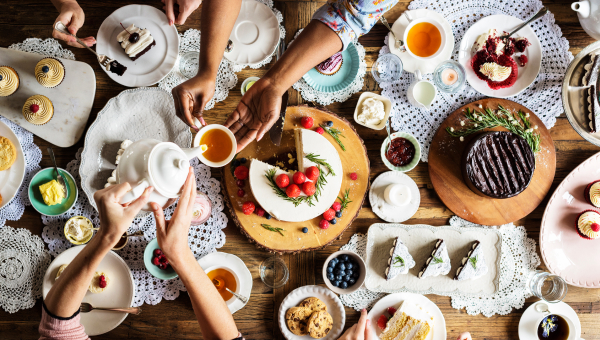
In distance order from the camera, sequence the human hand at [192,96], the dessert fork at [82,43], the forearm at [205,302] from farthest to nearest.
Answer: the dessert fork at [82,43] → the human hand at [192,96] → the forearm at [205,302]

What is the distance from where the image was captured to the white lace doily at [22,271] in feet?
7.14

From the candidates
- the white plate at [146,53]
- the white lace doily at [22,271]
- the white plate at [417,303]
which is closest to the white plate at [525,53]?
the white plate at [417,303]

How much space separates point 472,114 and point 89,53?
2438 mm

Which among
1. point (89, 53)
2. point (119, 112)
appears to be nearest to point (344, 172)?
point (119, 112)

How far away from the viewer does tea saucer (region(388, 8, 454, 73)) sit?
7.51 feet

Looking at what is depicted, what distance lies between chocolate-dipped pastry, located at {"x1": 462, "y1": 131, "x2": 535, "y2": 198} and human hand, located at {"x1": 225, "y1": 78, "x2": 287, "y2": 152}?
48.3 inches

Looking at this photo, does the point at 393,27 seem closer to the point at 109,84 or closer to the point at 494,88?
the point at 494,88

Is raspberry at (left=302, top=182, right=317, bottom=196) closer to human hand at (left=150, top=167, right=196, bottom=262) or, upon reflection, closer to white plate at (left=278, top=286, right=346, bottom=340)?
white plate at (left=278, top=286, right=346, bottom=340)

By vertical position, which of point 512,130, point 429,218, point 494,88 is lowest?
point 429,218

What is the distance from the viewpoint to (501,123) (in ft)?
7.49

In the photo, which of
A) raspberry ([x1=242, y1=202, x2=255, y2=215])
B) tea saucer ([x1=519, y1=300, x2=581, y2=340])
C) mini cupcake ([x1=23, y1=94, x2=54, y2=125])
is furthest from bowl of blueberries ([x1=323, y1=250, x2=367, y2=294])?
mini cupcake ([x1=23, y1=94, x2=54, y2=125])

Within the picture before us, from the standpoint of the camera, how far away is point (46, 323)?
1.57 meters

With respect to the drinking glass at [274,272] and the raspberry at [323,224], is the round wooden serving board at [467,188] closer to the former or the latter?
the raspberry at [323,224]

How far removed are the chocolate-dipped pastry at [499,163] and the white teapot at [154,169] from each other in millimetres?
1684
